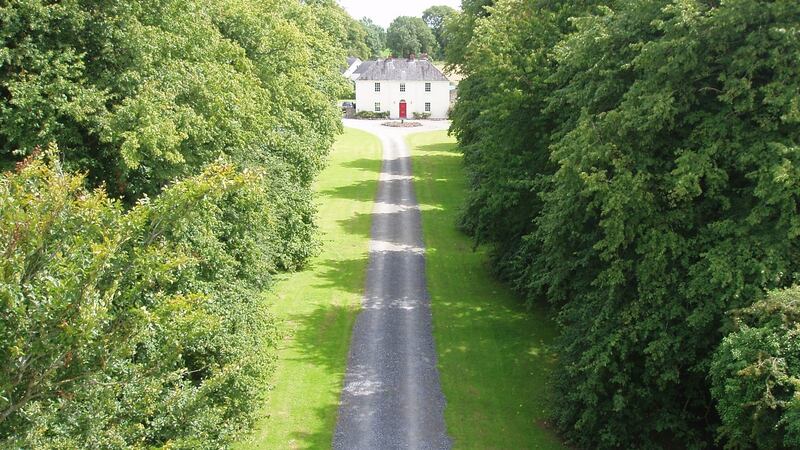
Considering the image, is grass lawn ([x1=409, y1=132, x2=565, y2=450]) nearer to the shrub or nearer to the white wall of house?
the shrub

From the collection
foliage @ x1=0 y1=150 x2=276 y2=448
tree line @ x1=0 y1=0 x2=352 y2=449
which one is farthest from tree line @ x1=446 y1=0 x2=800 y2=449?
foliage @ x1=0 y1=150 x2=276 y2=448

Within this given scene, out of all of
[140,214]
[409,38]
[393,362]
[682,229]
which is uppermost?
[409,38]

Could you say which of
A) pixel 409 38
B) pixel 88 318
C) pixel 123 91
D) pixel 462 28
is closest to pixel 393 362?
pixel 123 91

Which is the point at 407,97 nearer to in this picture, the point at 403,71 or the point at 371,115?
the point at 403,71

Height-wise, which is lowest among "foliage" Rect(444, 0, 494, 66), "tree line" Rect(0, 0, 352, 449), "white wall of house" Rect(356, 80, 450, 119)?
"tree line" Rect(0, 0, 352, 449)

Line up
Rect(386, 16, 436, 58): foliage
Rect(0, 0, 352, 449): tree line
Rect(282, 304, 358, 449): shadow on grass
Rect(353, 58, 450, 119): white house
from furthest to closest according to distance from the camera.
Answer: Rect(386, 16, 436, 58): foliage
Rect(353, 58, 450, 119): white house
Rect(282, 304, 358, 449): shadow on grass
Rect(0, 0, 352, 449): tree line
